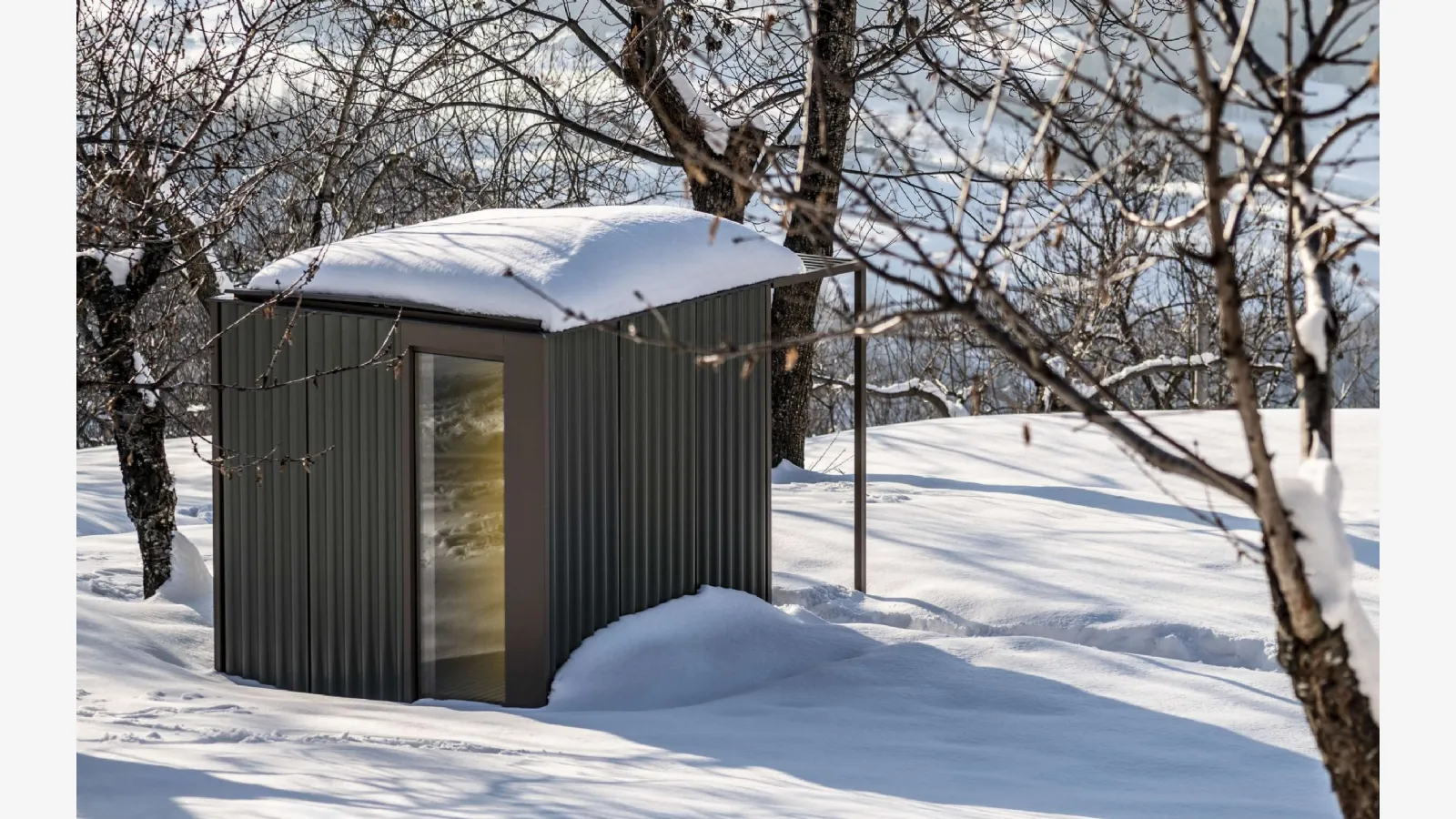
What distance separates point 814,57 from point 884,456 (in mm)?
9388

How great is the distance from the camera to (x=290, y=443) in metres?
6.23

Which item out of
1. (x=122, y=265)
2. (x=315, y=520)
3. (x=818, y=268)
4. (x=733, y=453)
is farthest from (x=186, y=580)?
(x=818, y=268)

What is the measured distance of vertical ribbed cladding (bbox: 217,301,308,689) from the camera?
20.3 ft

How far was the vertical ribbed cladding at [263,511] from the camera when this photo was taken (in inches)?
244

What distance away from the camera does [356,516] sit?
→ 6012mm

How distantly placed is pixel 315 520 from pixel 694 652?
5.81ft

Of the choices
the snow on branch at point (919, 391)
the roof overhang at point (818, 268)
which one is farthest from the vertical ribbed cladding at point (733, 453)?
the snow on branch at point (919, 391)

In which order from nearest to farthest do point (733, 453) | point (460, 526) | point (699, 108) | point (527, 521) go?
point (527, 521), point (460, 526), point (733, 453), point (699, 108)

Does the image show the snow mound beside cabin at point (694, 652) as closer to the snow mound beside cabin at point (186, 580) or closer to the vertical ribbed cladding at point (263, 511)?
the vertical ribbed cladding at point (263, 511)

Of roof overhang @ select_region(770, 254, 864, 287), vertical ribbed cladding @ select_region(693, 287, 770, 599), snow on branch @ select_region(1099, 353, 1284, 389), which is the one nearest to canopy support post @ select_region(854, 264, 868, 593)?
roof overhang @ select_region(770, 254, 864, 287)

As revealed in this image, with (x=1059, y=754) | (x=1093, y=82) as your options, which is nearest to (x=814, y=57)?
(x=1093, y=82)

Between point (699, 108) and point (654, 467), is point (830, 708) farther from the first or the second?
point (699, 108)

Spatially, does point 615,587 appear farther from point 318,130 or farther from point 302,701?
point 318,130

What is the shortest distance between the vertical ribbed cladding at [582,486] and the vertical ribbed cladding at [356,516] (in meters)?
0.69
